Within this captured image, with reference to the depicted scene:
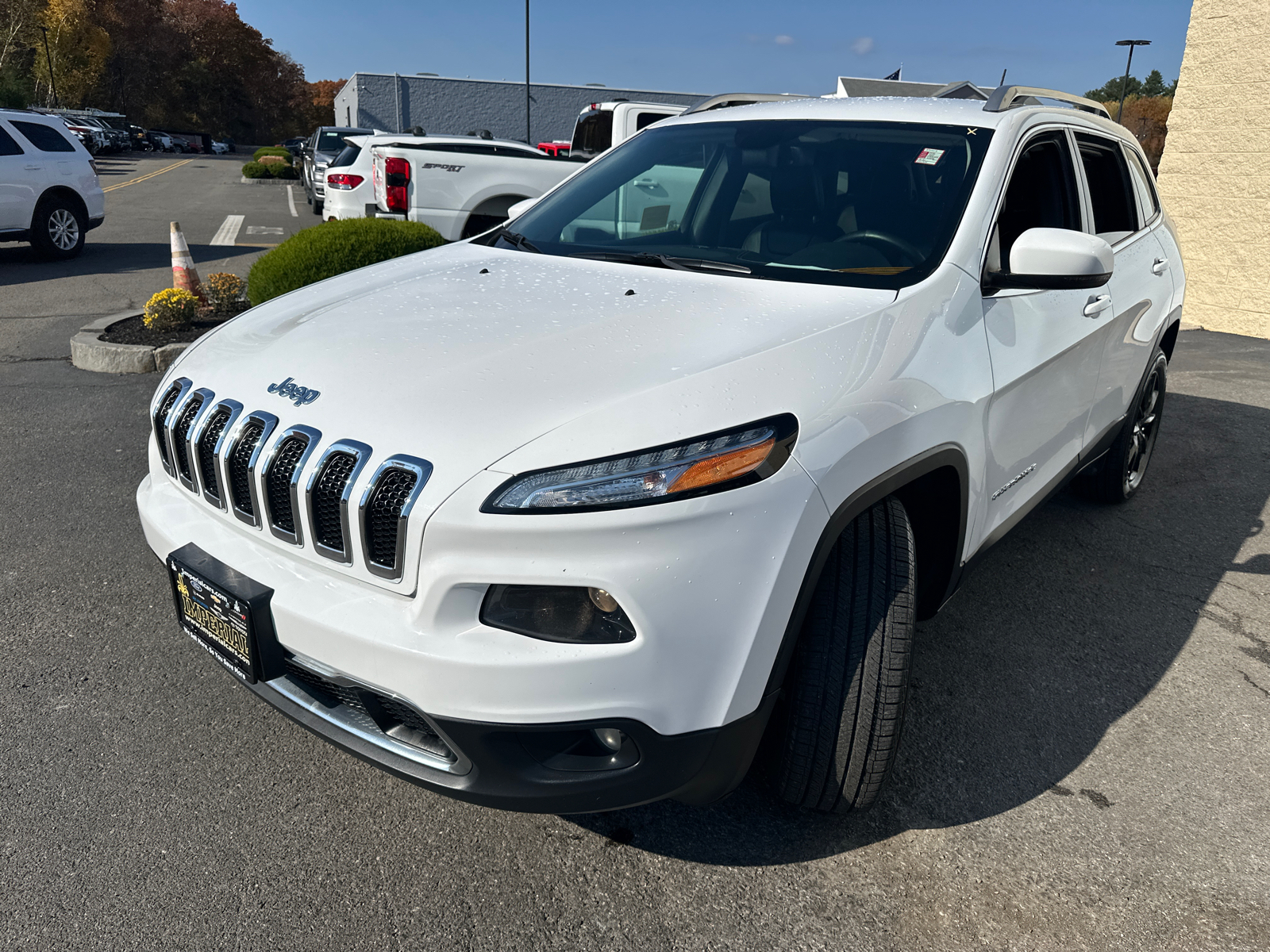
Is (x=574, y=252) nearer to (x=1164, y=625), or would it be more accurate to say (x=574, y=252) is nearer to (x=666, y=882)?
(x=666, y=882)

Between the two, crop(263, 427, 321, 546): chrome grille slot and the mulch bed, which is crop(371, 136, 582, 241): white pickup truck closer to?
the mulch bed

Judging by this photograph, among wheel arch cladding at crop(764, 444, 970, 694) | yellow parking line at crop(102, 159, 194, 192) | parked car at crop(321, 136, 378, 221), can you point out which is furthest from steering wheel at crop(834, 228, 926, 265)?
yellow parking line at crop(102, 159, 194, 192)

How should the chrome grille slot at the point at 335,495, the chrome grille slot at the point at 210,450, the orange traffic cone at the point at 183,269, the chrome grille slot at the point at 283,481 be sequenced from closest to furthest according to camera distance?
the chrome grille slot at the point at 335,495
the chrome grille slot at the point at 283,481
the chrome grille slot at the point at 210,450
the orange traffic cone at the point at 183,269

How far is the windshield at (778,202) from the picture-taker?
2.71m

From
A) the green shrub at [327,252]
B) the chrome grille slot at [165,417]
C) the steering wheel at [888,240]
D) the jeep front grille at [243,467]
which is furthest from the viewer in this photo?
the green shrub at [327,252]

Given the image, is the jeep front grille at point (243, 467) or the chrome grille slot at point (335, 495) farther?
the jeep front grille at point (243, 467)

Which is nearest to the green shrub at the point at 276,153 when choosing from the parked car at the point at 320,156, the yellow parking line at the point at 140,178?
the yellow parking line at the point at 140,178

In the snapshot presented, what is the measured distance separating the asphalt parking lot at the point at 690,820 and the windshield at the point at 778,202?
140 centimetres

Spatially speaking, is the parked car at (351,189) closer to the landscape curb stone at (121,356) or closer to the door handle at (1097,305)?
the landscape curb stone at (121,356)

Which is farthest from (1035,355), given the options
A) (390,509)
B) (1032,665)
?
(390,509)

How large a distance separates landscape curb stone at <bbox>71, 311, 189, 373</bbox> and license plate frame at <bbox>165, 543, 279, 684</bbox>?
4603mm

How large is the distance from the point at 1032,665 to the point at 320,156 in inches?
764

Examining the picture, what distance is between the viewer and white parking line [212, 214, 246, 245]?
14.3m

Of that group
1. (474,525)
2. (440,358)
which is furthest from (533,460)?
(440,358)
